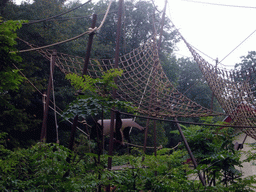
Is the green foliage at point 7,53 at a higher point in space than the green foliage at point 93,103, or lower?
higher

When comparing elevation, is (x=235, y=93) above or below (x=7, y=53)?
below

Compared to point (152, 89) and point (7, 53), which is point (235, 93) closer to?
point (152, 89)

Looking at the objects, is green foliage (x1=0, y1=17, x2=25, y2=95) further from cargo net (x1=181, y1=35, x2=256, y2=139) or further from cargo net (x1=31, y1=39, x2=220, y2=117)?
cargo net (x1=181, y1=35, x2=256, y2=139)

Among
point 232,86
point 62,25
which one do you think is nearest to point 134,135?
point 62,25

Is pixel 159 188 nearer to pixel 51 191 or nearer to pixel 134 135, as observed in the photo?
pixel 51 191

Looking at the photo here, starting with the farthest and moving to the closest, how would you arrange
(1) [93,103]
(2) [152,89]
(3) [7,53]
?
1. (2) [152,89]
2. (1) [93,103]
3. (3) [7,53]

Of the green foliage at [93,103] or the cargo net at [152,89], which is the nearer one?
the green foliage at [93,103]

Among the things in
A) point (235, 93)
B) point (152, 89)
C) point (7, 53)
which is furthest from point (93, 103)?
point (235, 93)

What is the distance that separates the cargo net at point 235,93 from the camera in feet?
9.70

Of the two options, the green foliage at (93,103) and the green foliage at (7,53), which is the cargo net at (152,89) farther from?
the green foliage at (7,53)

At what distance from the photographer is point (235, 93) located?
10.5 feet

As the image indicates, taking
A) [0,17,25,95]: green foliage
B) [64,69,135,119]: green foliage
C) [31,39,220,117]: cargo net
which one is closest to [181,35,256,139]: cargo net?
[31,39,220,117]: cargo net

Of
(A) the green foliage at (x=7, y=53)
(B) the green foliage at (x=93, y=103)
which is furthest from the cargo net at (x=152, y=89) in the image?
(A) the green foliage at (x=7, y=53)

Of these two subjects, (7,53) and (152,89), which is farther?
(152,89)
